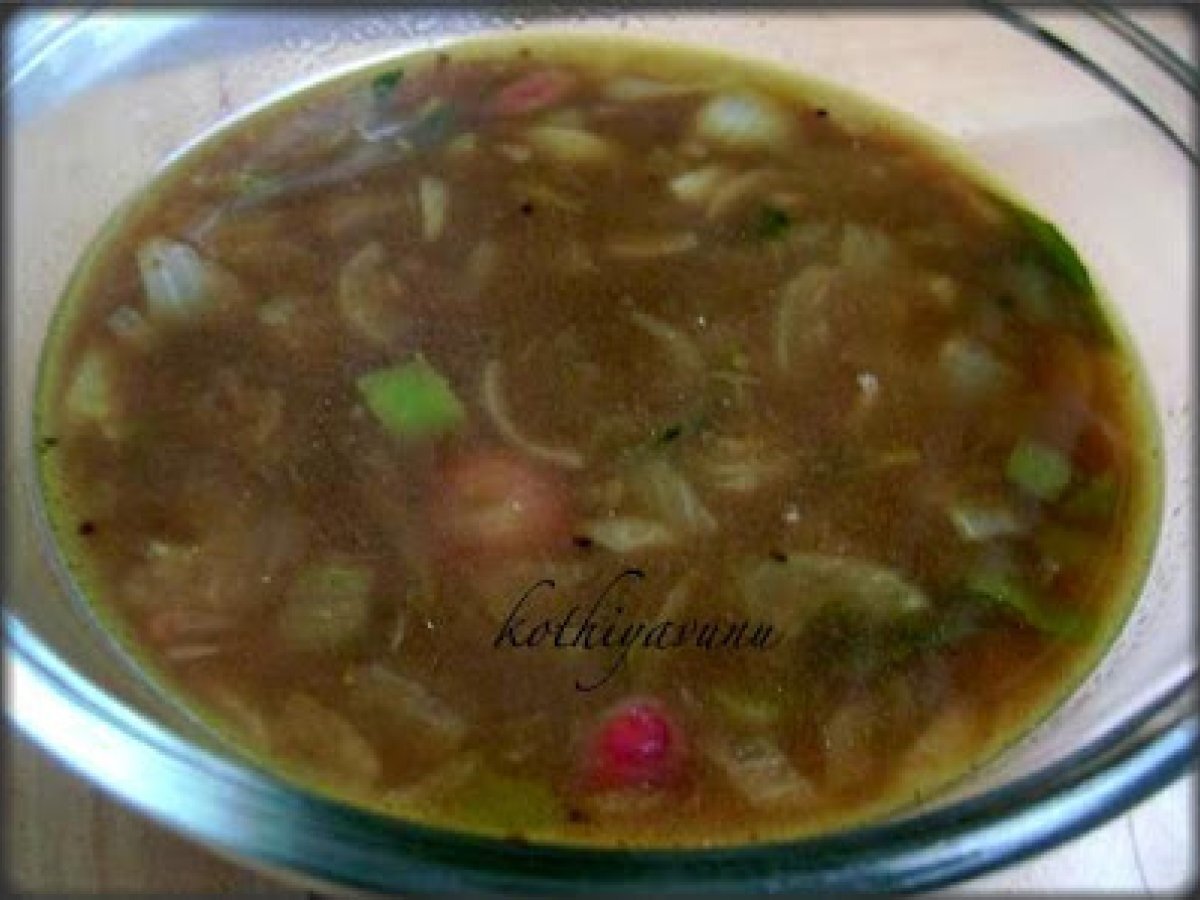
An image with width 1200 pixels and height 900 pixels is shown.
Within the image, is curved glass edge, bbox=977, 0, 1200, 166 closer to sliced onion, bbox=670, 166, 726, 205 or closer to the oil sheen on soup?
the oil sheen on soup

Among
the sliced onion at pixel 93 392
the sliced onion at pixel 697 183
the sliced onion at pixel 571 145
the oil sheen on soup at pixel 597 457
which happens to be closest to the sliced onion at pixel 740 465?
the oil sheen on soup at pixel 597 457

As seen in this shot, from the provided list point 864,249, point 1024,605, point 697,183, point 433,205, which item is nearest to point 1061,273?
point 864,249

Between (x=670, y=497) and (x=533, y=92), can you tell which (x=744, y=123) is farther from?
(x=670, y=497)

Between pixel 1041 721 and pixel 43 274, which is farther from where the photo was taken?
pixel 43 274

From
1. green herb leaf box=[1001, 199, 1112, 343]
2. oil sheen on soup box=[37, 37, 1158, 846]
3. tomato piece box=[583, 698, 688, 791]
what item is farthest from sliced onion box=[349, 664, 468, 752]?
green herb leaf box=[1001, 199, 1112, 343]

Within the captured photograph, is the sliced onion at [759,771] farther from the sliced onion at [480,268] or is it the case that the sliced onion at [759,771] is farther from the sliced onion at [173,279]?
the sliced onion at [173,279]

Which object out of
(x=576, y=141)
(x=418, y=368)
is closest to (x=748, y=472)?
(x=418, y=368)

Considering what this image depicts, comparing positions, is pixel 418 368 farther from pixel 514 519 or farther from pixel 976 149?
pixel 976 149
